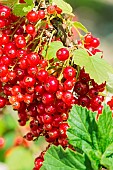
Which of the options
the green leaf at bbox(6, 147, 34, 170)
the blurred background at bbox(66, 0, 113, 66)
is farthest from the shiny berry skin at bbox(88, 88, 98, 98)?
the blurred background at bbox(66, 0, 113, 66)

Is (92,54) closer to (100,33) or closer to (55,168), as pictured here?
(55,168)

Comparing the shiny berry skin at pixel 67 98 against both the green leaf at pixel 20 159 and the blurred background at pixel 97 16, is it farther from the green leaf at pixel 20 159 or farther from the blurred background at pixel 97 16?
the blurred background at pixel 97 16

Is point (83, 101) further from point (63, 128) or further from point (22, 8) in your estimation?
point (22, 8)

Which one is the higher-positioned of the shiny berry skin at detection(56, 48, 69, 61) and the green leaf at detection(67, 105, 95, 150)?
the shiny berry skin at detection(56, 48, 69, 61)

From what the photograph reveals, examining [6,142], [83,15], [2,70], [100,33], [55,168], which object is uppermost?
[83,15]

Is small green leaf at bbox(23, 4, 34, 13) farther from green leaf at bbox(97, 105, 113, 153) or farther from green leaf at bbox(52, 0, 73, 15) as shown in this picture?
green leaf at bbox(97, 105, 113, 153)

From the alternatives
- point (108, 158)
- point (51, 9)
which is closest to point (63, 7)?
point (51, 9)

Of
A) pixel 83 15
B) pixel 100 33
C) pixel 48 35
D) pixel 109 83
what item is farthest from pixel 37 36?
A: pixel 83 15
